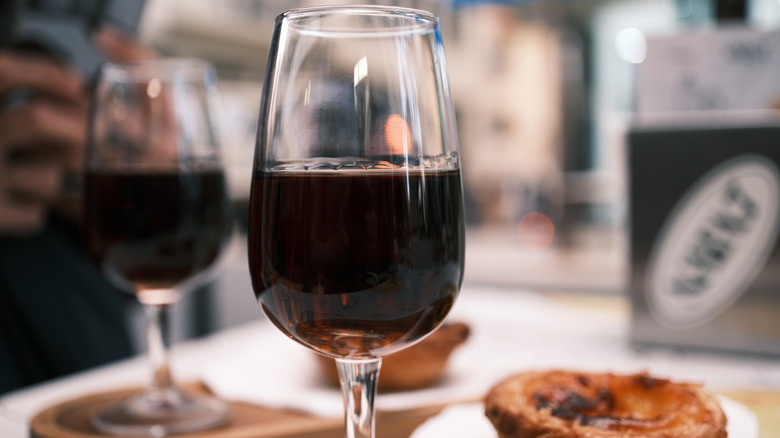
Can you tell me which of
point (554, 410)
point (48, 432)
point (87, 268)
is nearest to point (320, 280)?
point (554, 410)

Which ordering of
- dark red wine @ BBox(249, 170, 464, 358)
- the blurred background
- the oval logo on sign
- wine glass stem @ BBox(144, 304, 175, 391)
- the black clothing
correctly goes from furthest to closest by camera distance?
1. the black clothing
2. the blurred background
3. the oval logo on sign
4. wine glass stem @ BBox(144, 304, 175, 391)
5. dark red wine @ BBox(249, 170, 464, 358)

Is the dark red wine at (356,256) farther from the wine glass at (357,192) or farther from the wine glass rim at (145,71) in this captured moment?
the wine glass rim at (145,71)

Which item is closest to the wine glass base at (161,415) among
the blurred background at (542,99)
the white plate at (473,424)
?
the white plate at (473,424)

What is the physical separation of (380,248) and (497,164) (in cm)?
835

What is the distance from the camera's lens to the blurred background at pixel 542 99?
106cm

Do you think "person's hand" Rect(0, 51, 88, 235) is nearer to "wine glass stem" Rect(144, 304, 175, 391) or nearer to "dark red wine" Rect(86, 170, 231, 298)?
"dark red wine" Rect(86, 170, 231, 298)

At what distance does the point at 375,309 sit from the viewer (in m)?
0.50

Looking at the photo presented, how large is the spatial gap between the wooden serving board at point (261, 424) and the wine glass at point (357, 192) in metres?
0.19

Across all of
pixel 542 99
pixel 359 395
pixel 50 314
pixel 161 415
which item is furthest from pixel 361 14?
pixel 542 99

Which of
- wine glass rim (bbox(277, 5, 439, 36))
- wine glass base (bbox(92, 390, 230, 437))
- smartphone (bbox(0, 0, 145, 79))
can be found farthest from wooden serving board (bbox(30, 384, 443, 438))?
smartphone (bbox(0, 0, 145, 79))

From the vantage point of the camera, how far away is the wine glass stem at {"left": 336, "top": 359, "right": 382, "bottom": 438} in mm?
518

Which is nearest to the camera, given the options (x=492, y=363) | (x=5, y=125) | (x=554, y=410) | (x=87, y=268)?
(x=554, y=410)

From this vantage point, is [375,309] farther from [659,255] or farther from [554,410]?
[659,255]

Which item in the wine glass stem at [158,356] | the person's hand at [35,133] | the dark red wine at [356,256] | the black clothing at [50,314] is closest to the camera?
the dark red wine at [356,256]
